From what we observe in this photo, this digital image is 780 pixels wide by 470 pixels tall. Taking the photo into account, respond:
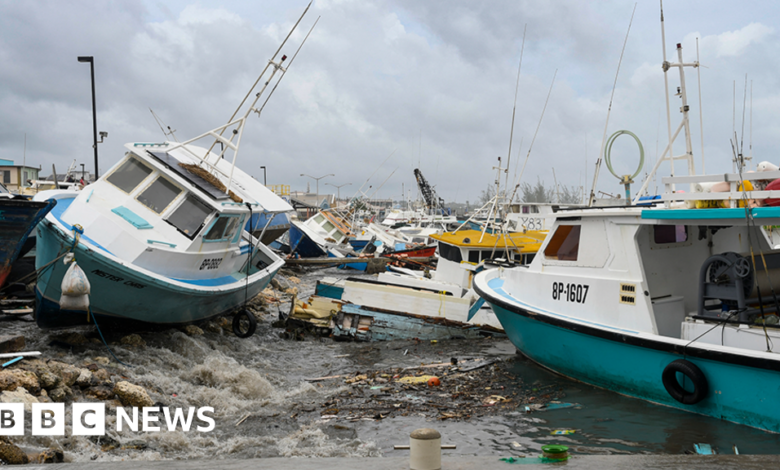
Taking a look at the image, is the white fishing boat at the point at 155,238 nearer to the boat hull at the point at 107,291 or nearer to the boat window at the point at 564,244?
the boat hull at the point at 107,291

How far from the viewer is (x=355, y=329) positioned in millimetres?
13016

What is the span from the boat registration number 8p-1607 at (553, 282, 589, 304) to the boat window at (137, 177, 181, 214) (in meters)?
7.38

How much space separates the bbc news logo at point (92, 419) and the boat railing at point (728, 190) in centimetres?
672

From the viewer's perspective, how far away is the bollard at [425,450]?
3895 millimetres

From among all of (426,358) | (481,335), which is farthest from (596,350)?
(481,335)

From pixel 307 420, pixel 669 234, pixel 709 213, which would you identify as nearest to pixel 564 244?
pixel 669 234

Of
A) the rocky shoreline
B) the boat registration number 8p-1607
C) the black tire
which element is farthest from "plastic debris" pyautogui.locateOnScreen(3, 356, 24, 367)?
the boat registration number 8p-1607

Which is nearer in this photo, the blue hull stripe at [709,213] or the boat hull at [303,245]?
the blue hull stripe at [709,213]

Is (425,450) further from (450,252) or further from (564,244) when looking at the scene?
(450,252)

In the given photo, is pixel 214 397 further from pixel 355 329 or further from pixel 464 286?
pixel 464 286

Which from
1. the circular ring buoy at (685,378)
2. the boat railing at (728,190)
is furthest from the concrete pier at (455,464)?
the boat railing at (728,190)

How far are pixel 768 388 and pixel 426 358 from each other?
6.10m

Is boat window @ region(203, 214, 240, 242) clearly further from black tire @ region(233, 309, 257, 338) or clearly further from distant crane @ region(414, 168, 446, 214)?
distant crane @ region(414, 168, 446, 214)

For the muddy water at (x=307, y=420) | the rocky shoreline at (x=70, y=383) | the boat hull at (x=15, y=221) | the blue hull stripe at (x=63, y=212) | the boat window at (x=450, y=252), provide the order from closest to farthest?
the rocky shoreline at (x=70, y=383), the muddy water at (x=307, y=420), the boat hull at (x=15, y=221), the blue hull stripe at (x=63, y=212), the boat window at (x=450, y=252)
